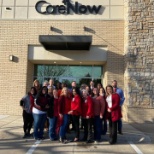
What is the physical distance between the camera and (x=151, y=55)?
520 inches

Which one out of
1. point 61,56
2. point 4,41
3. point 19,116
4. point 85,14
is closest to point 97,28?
point 85,14

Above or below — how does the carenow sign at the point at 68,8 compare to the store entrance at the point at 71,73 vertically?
above

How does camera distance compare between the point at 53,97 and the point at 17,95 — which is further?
the point at 17,95

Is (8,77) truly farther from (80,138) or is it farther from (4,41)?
(80,138)

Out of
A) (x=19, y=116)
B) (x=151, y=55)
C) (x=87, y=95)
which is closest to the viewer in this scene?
(x=87, y=95)

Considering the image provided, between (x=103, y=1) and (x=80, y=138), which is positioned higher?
(x=103, y=1)

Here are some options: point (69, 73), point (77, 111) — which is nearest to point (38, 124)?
point (77, 111)

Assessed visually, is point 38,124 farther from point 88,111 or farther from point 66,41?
point 66,41

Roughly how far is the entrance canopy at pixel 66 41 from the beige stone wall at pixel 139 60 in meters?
2.01

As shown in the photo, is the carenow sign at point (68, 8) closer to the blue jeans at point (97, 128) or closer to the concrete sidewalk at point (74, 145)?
the concrete sidewalk at point (74, 145)

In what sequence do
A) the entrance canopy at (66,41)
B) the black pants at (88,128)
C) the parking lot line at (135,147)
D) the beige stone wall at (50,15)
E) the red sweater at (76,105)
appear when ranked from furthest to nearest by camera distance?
the beige stone wall at (50,15), the entrance canopy at (66,41), the black pants at (88,128), the red sweater at (76,105), the parking lot line at (135,147)

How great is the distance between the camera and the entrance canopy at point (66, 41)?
42.6 ft

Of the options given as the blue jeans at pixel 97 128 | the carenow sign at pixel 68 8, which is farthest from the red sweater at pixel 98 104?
the carenow sign at pixel 68 8

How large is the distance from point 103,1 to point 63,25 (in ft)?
7.97
